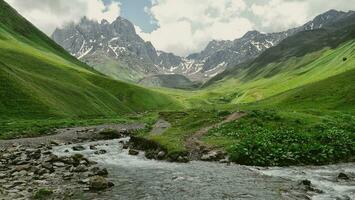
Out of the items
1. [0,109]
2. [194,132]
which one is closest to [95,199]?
[194,132]

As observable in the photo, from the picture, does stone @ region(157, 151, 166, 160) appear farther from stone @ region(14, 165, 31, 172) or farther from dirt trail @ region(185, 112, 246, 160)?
stone @ region(14, 165, 31, 172)

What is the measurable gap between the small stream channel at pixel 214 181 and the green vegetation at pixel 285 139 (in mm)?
2509

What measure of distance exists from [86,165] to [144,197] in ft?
48.9

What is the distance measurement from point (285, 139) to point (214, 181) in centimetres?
1746

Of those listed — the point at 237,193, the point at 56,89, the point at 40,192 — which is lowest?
the point at 40,192

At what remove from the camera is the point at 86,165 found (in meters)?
42.2

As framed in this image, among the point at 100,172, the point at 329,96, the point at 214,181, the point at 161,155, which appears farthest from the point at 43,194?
the point at 329,96

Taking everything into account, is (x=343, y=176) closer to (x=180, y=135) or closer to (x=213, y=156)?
(x=213, y=156)

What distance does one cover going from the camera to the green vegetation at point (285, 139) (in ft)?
145

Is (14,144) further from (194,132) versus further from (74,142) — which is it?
(194,132)

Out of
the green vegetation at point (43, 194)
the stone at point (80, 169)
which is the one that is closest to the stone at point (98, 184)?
the green vegetation at point (43, 194)

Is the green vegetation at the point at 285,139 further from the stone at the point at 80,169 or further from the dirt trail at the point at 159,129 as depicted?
the stone at the point at 80,169

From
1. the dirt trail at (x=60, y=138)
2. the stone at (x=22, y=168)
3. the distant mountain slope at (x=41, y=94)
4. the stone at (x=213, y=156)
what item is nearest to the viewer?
the stone at (x=22, y=168)

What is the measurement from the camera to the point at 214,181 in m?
34.5
